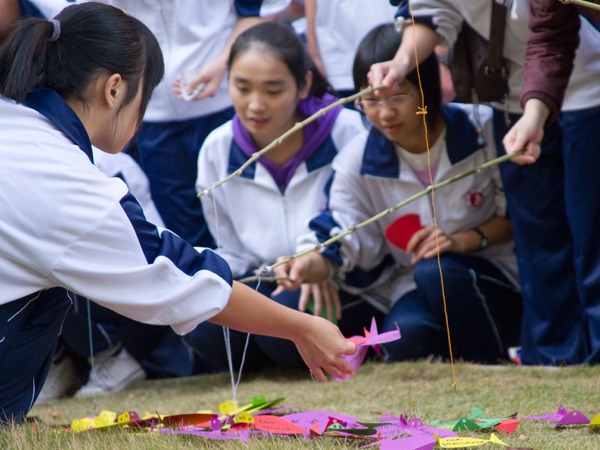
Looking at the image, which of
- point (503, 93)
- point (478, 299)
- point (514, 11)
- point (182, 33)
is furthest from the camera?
point (182, 33)

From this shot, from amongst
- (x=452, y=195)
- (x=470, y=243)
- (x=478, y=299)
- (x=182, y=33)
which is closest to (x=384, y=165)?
(x=452, y=195)

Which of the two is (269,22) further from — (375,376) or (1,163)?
(1,163)

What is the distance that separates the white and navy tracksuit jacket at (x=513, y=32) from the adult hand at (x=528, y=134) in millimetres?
201

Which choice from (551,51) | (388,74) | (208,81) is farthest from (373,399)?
(208,81)

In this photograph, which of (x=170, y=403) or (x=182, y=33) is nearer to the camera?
(x=170, y=403)

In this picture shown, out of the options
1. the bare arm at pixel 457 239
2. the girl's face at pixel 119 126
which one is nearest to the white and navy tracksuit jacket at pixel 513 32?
the bare arm at pixel 457 239

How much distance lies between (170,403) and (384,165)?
90 centimetres

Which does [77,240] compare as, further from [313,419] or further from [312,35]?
[312,35]

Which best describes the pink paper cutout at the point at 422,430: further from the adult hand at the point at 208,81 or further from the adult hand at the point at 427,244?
the adult hand at the point at 208,81

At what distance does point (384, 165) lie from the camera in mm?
1802

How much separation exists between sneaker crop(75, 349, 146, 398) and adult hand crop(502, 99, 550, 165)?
1378 mm

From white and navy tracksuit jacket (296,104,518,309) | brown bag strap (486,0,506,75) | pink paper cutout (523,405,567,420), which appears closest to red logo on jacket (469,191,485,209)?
white and navy tracksuit jacket (296,104,518,309)

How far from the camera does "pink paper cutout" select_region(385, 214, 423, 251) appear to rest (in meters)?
1.72

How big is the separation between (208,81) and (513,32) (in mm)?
1029
